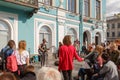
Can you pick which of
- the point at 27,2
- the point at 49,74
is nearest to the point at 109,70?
the point at 49,74

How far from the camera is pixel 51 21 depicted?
70.1ft

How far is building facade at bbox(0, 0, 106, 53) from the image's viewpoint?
17.8 m

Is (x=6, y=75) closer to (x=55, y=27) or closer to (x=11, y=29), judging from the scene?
(x=11, y=29)

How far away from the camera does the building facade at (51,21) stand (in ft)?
58.4

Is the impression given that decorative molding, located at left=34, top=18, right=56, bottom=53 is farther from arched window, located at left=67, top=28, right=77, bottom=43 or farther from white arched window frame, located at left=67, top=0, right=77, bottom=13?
white arched window frame, located at left=67, top=0, right=77, bottom=13

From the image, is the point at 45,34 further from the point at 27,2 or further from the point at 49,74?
the point at 49,74

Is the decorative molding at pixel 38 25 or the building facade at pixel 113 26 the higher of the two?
the building facade at pixel 113 26

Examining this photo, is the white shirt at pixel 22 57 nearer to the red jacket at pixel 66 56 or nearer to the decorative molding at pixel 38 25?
the red jacket at pixel 66 56

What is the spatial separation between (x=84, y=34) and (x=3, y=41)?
36.8 feet

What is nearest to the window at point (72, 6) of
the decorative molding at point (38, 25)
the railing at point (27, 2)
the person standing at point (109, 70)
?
the decorative molding at point (38, 25)

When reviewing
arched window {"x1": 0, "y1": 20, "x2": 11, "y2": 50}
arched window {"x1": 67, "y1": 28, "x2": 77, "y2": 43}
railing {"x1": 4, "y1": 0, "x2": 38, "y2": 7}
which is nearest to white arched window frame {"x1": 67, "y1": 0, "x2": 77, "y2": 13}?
arched window {"x1": 67, "y1": 28, "x2": 77, "y2": 43}

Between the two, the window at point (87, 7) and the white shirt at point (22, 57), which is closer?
the white shirt at point (22, 57)

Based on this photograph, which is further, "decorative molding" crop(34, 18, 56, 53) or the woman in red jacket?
"decorative molding" crop(34, 18, 56, 53)

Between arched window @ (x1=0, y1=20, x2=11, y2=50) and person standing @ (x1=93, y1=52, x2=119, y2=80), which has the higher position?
arched window @ (x1=0, y1=20, x2=11, y2=50)
